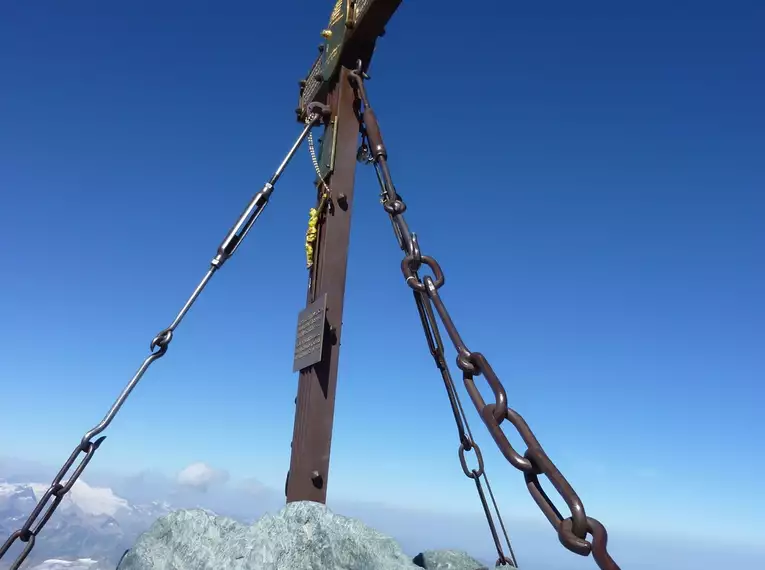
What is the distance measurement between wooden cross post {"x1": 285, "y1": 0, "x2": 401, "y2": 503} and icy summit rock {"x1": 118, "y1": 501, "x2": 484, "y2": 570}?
6.38 feet

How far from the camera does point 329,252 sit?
560 centimetres

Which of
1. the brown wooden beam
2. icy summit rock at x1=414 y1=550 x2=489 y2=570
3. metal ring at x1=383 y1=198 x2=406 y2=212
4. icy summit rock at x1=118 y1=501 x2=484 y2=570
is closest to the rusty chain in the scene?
metal ring at x1=383 y1=198 x2=406 y2=212

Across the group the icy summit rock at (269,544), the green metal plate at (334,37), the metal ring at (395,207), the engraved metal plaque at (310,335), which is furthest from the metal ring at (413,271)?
the green metal plate at (334,37)

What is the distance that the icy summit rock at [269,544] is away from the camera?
2.70m

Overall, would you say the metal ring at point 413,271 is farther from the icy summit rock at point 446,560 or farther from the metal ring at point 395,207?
the icy summit rock at point 446,560

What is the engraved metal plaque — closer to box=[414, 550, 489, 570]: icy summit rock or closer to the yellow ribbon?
the yellow ribbon

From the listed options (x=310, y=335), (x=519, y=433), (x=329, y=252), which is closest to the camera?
(x=519, y=433)

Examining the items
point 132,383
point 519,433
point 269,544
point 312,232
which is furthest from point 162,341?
point 519,433

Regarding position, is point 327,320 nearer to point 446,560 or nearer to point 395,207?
point 395,207

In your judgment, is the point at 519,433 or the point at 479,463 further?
the point at 479,463

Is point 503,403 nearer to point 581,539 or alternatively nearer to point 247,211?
point 581,539

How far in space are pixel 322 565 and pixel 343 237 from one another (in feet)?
11.3

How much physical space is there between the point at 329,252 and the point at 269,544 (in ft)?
10.5

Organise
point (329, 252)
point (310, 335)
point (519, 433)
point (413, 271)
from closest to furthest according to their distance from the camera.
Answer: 1. point (519, 433)
2. point (413, 271)
3. point (310, 335)
4. point (329, 252)
